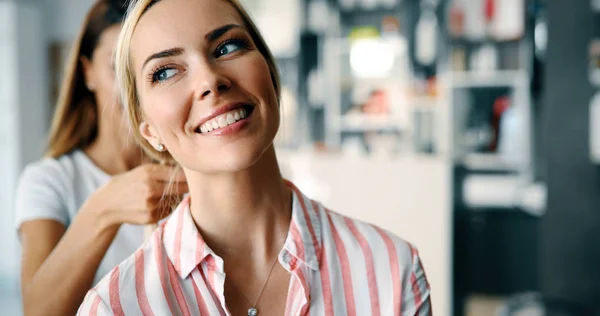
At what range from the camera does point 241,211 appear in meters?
0.96

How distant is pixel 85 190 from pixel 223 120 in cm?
65

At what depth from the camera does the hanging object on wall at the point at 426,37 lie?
5301 mm

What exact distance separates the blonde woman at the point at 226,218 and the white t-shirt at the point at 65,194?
0.35m

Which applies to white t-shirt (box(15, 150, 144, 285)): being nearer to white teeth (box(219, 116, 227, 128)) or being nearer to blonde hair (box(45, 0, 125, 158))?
blonde hair (box(45, 0, 125, 158))

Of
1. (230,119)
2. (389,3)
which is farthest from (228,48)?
(389,3)

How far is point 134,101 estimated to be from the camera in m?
1.01

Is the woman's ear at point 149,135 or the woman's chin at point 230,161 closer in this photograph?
the woman's chin at point 230,161

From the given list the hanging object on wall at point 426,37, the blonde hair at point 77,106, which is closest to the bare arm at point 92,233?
the blonde hair at point 77,106

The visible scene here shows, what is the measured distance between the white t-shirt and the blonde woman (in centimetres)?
35

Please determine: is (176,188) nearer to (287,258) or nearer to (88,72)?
(287,258)

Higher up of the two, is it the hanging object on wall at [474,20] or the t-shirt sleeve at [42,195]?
the hanging object on wall at [474,20]

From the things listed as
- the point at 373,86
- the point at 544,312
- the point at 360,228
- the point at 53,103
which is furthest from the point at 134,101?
the point at 53,103

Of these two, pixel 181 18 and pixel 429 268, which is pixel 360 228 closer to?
pixel 181 18

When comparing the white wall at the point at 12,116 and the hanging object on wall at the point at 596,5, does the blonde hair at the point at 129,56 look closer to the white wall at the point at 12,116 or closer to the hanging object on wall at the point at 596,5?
the hanging object on wall at the point at 596,5
